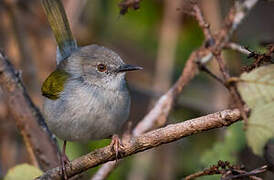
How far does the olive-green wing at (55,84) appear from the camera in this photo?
3600 millimetres

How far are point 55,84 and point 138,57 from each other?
2859 millimetres

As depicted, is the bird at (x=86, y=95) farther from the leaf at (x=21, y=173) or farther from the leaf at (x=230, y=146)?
the leaf at (x=230, y=146)

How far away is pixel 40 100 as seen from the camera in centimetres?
545

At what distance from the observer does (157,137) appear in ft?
7.24

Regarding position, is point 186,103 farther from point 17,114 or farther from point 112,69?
point 17,114

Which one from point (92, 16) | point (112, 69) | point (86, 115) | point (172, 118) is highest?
point (92, 16)

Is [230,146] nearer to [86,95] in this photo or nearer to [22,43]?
[86,95]

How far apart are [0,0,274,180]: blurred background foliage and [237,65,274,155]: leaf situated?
2715 millimetres

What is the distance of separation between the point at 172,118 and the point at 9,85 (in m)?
2.34

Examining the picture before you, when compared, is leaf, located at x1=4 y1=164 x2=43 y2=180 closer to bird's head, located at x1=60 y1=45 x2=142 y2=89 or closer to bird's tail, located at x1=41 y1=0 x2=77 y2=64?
bird's head, located at x1=60 y1=45 x2=142 y2=89

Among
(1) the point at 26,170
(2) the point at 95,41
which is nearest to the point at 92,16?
(2) the point at 95,41

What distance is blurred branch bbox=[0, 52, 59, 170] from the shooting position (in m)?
3.55

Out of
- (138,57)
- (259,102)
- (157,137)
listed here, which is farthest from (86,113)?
(138,57)

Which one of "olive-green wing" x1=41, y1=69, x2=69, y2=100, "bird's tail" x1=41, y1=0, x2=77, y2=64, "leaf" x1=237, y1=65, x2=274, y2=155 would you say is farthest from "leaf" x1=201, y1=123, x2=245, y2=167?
"bird's tail" x1=41, y1=0, x2=77, y2=64
